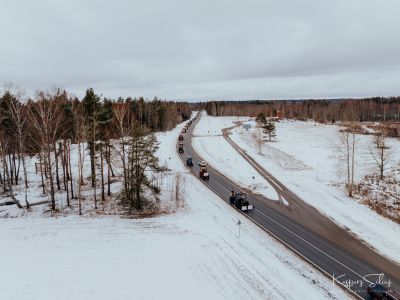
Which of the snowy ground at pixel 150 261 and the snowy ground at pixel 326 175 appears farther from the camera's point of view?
the snowy ground at pixel 326 175

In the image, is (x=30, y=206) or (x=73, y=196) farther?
(x=73, y=196)

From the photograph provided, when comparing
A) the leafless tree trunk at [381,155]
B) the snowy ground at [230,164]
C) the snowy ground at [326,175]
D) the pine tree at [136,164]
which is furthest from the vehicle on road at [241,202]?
the leafless tree trunk at [381,155]

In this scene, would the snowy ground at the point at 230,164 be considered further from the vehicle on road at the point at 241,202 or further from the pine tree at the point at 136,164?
the pine tree at the point at 136,164

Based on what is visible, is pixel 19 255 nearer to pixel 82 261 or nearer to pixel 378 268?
pixel 82 261

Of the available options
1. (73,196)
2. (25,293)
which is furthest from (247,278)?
(73,196)

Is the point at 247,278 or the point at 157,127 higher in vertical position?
the point at 157,127

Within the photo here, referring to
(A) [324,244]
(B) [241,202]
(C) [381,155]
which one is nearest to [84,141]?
(B) [241,202]
